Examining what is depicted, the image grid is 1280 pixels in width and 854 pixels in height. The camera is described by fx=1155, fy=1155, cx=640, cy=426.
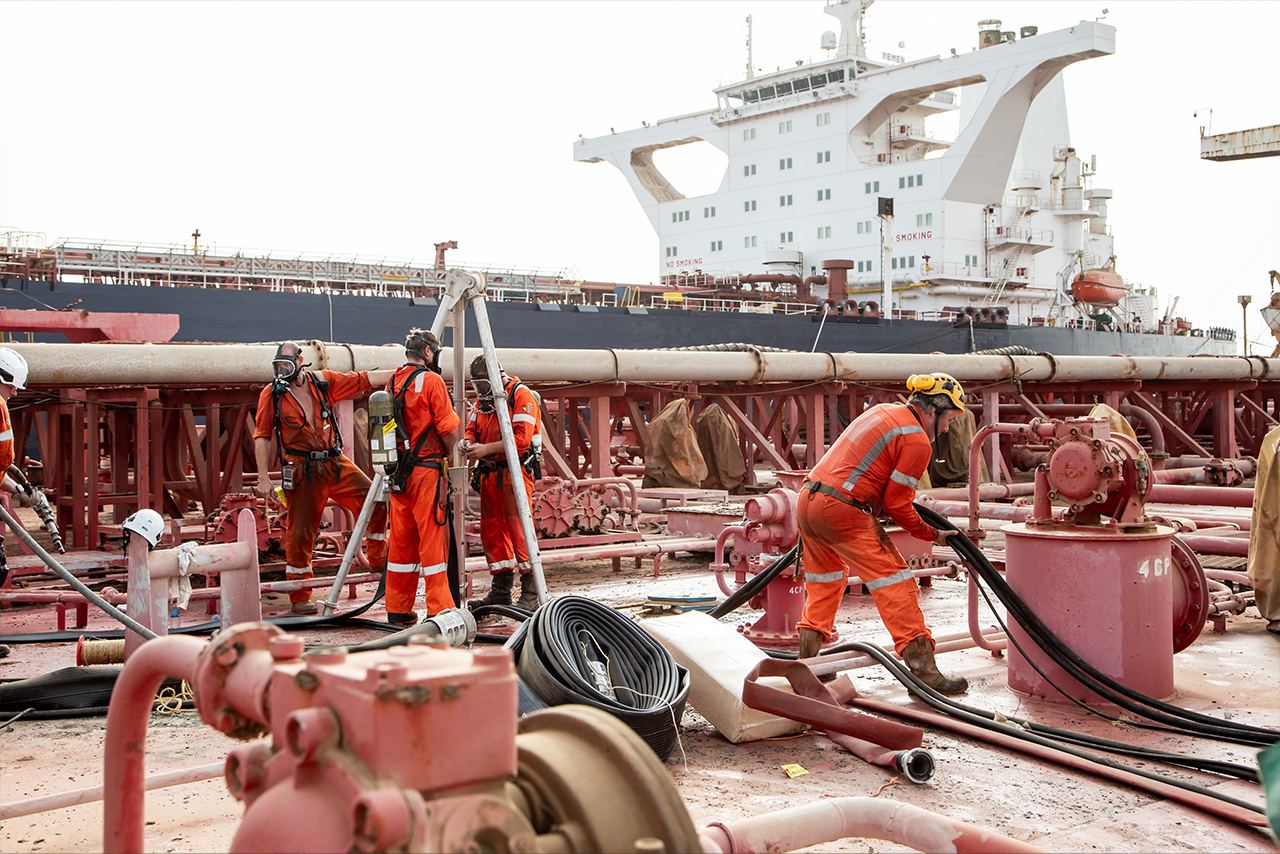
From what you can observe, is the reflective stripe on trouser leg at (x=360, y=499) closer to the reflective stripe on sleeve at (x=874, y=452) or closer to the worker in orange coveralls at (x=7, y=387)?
the worker in orange coveralls at (x=7, y=387)

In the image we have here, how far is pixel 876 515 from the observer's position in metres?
5.75

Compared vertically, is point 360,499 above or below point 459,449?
below

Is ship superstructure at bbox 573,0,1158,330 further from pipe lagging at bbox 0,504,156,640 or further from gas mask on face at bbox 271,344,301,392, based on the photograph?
pipe lagging at bbox 0,504,156,640

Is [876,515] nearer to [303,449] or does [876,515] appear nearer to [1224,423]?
[303,449]

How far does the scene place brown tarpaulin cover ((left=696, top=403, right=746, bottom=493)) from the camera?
650 inches

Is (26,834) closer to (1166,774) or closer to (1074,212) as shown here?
(1166,774)

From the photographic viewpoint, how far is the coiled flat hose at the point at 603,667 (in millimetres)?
4223

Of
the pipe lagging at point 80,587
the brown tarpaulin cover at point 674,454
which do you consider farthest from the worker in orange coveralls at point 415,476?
the brown tarpaulin cover at point 674,454

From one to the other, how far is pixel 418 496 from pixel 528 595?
1.45m

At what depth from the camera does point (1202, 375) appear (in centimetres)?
2045

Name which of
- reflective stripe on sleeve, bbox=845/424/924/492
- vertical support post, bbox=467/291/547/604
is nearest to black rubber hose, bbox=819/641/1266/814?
reflective stripe on sleeve, bbox=845/424/924/492

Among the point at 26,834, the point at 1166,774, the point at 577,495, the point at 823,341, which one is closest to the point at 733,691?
the point at 1166,774

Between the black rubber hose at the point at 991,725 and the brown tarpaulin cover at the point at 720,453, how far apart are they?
36.3 feet

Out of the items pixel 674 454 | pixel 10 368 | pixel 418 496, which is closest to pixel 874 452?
pixel 418 496
